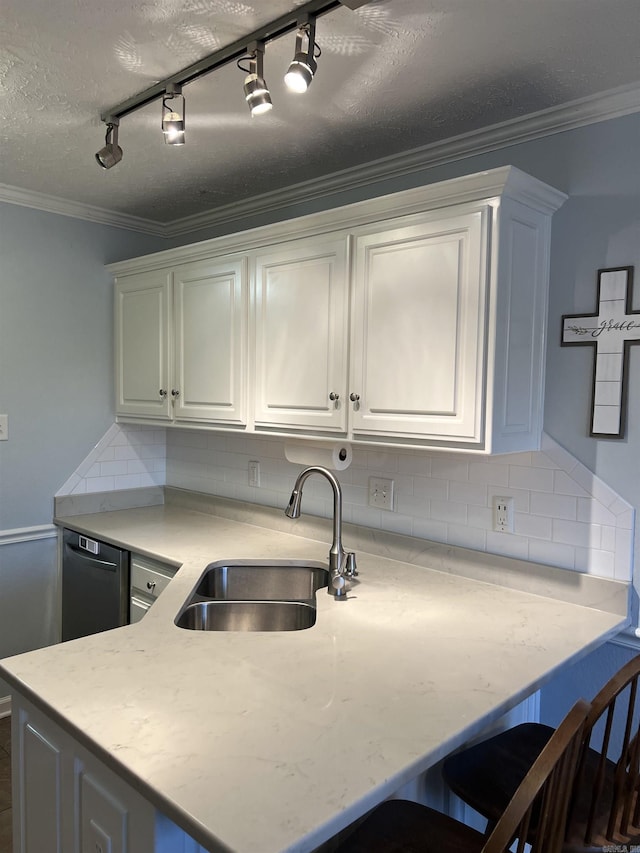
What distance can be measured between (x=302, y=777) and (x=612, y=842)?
0.66 meters

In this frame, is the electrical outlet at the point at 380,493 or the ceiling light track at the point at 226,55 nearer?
the ceiling light track at the point at 226,55

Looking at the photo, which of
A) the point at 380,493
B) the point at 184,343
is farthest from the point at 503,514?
the point at 184,343

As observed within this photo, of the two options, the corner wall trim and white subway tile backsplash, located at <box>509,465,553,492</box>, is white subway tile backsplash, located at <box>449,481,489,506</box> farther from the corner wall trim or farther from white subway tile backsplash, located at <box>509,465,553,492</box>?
the corner wall trim

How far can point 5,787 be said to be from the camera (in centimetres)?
246

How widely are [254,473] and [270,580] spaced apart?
72 cm

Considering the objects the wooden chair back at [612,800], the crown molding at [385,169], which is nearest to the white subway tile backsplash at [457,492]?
the wooden chair back at [612,800]

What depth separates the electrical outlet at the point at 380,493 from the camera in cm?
243

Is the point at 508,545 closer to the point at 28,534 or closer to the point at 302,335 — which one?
the point at 302,335

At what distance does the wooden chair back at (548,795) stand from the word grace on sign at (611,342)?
3.25 ft

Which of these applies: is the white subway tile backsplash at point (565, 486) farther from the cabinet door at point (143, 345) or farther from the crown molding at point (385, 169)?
the cabinet door at point (143, 345)

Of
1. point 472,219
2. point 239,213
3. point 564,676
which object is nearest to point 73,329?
point 239,213

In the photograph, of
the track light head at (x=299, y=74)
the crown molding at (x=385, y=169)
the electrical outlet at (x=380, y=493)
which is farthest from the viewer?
the electrical outlet at (x=380, y=493)

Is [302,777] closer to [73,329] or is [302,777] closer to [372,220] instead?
[372,220]

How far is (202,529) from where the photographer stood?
289cm
